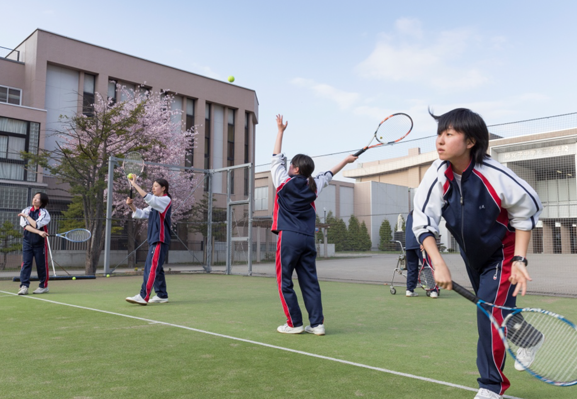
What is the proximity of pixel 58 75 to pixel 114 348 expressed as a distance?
879 inches

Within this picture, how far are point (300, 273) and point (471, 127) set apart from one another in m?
2.75

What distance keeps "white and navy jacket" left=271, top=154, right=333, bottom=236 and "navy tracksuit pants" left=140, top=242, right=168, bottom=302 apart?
9.63ft

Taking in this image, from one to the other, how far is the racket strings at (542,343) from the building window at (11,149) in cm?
2150

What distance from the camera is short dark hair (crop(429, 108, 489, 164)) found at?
2602 millimetres

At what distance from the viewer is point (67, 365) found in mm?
3488

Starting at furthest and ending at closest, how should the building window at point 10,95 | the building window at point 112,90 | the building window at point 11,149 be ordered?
the building window at point 112,90 < the building window at point 10,95 < the building window at point 11,149

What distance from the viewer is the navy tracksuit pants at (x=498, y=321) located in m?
2.59

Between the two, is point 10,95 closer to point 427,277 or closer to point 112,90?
point 112,90

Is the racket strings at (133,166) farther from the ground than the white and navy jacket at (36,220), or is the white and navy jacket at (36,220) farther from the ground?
the racket strings at (133,166)

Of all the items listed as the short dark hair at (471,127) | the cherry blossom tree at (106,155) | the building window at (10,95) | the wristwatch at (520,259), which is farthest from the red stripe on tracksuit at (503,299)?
the building window at (10,95)

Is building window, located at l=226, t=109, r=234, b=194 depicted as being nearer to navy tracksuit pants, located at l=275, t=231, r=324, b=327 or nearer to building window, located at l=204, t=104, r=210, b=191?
building window, located at l=204, t=104, r=210, b=191

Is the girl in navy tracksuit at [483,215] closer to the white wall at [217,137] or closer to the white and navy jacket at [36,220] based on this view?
the white and navy jacket at [36,220]

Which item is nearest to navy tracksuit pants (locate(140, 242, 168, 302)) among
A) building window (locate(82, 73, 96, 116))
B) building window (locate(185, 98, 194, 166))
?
building window (locate(82, 73, 96, 116))

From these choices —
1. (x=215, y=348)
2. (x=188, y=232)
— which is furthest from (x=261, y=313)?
(x=188, y=232)
